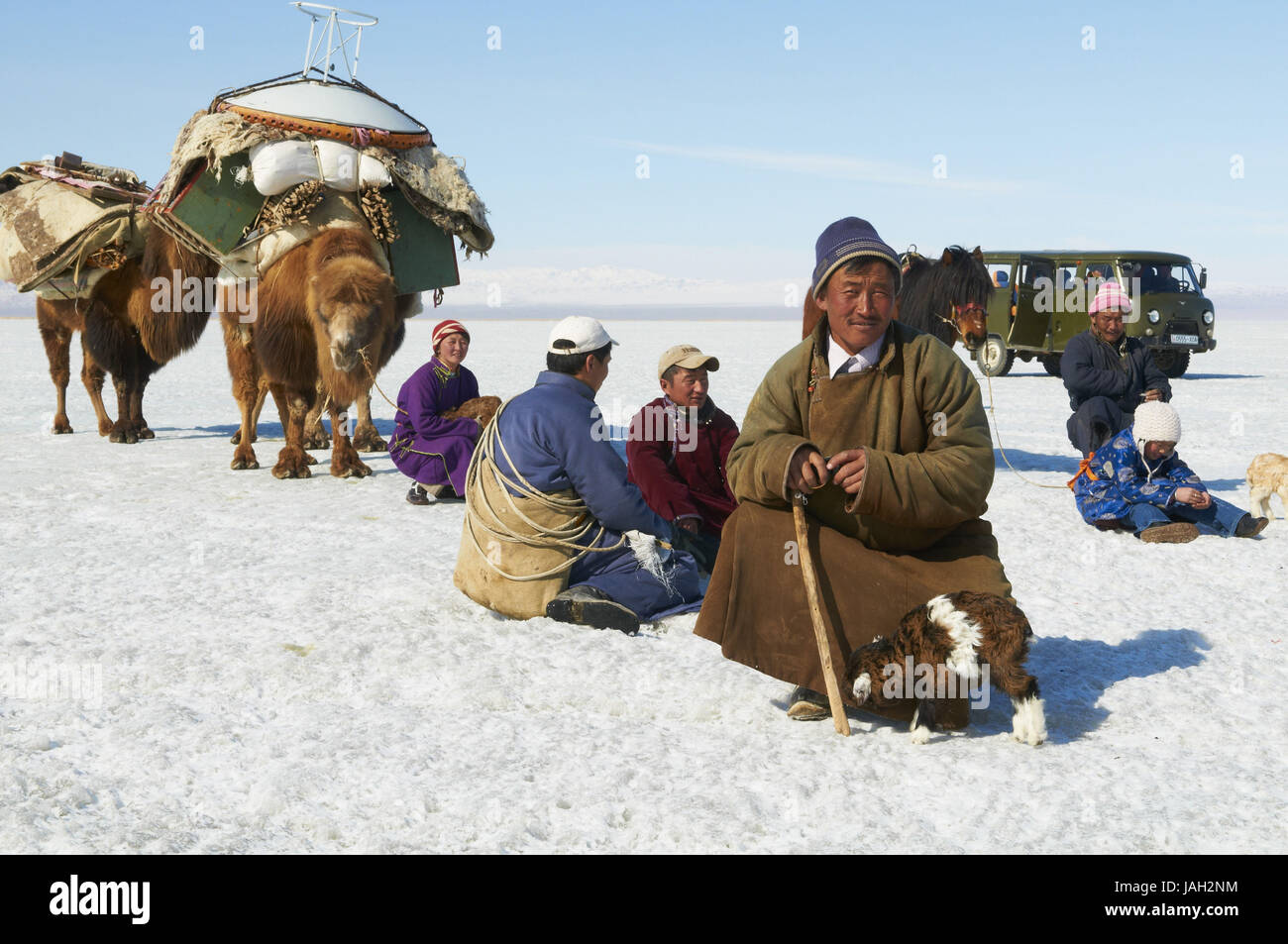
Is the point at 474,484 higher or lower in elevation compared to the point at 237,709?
higher

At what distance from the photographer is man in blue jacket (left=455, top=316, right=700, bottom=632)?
4469 millimetres

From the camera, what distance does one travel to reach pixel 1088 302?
19.0m

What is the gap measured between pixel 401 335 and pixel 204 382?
10091 mm

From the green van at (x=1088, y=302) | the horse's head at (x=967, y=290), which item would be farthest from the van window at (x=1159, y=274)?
the horse's head at (x=967, y=290)

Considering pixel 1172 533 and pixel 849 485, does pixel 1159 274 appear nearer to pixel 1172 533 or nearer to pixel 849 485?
pixel 1172 533

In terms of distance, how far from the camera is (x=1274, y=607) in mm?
4930

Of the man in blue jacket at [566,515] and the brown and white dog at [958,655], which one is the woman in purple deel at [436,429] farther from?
the brown and white dog at [958,655]

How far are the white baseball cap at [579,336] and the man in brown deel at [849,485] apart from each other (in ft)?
3.74

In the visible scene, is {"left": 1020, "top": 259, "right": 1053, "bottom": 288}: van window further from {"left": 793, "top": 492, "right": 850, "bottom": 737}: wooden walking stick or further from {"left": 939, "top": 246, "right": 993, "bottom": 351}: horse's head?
{"left": 793, "top": 492, "right": 850, "bottom": 737}: wooden walking stick

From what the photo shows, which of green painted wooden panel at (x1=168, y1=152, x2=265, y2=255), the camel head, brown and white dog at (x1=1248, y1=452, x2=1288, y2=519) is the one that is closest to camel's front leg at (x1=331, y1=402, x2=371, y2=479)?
the camel head

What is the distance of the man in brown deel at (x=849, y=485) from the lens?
10.8 ft

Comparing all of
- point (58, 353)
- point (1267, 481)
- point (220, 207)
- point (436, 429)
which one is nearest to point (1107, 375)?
point (1267, 481)
